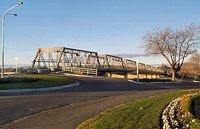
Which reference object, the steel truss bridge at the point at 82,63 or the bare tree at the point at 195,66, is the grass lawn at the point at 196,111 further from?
the bare tree at the point at 195,66

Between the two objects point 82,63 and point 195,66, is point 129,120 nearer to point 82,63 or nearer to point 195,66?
point 82,63

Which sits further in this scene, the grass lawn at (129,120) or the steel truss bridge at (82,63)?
the steel truss bridge at (82,63)

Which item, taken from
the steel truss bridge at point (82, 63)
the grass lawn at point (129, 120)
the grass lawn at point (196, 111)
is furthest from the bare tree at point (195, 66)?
the grass lawn at point (129, 120)

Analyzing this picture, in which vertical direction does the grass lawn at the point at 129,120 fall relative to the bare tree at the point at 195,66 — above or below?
below

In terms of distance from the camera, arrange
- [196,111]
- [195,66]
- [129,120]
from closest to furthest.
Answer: [129,120] < [196,111] < [195,66]

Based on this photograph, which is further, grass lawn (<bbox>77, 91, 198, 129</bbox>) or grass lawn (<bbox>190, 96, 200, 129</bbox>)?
grass lawn (<bbox>77, 91, 198, 129</bbox>)

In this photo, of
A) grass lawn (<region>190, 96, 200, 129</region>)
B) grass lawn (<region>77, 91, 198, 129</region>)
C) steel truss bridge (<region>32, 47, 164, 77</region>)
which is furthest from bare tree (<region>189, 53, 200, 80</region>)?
grass lawn (<region>77, 91, 198, 129</region>)

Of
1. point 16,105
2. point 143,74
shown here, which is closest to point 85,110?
point 16,105

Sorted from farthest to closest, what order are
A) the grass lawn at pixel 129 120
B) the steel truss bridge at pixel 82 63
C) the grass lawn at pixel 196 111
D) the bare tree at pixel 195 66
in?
the bare tree at pixel 195 66 < the steel truss bridge at pixel 82 63 < the grass lawn at pixel 129 120 < the grass lawn at pixel 196 111

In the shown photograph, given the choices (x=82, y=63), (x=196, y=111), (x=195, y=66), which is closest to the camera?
(x=196, y=111)

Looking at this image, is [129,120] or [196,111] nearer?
[129,120]

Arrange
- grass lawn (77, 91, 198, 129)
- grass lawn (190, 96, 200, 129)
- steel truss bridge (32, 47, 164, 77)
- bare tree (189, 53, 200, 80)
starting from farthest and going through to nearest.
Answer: bare tree (189, 53, 200, 80) → steel truss bridge (32, 47, 164, 77) → grass lawn (77, 91, 198, 129) → grass lawn (190, 96, 200, 129)

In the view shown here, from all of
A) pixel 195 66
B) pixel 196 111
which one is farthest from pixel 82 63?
pixel 196 111

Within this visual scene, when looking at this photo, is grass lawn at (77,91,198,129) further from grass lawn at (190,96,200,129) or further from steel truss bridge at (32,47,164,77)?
steel truss bridge at (32,47,164,77)
